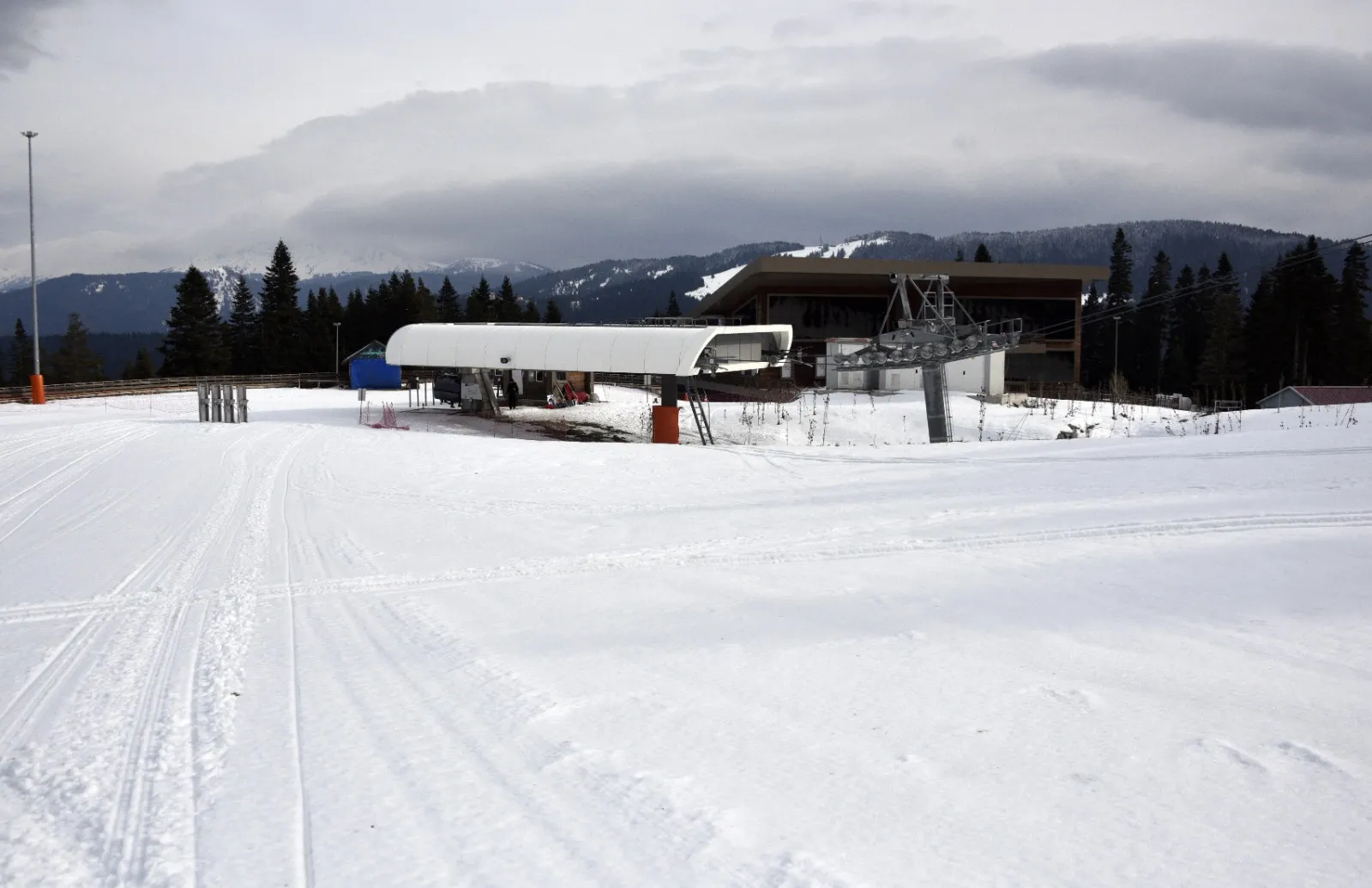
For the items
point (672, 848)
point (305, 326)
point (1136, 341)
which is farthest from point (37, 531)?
point (1136, 341)

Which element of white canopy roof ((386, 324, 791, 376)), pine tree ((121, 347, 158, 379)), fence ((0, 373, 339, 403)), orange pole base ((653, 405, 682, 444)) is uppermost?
pine tree ((121, 347, 158, 379))

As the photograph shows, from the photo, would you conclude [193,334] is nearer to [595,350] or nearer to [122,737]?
[595,350]

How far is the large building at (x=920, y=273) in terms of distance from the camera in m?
54.9

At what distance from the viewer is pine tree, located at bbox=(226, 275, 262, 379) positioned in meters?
83.5

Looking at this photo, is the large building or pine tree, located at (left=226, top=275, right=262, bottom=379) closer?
the large building

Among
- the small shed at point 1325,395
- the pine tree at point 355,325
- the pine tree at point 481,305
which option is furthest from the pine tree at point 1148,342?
the pine tree at point 355,325

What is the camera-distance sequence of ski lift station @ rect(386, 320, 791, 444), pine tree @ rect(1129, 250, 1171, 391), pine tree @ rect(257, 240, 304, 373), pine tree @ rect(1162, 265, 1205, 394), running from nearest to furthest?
ski lift station @ rect(386, 320, 791, 444) < pine tree @ rect(1162, 265, 1205, 394) < pine tree @ rect(257, 240, 304, 373) < pine tree @ rect(1129, 250, 1171, 391)

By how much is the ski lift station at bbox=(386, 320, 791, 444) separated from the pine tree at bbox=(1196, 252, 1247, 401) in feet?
151

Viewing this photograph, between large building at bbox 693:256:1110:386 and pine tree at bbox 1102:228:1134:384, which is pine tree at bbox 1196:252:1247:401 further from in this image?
large building at bbox 693:256:1110:386

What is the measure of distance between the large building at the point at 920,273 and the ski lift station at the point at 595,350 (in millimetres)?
20549

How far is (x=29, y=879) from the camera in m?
3.68

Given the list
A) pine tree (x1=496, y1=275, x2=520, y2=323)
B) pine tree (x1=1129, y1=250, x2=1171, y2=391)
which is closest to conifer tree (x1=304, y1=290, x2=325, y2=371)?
pine tree (x1=496, y1=275, x2=520, y2=323)

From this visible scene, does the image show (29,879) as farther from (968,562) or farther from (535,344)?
(535,344)

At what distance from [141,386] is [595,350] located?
33.6 meters
